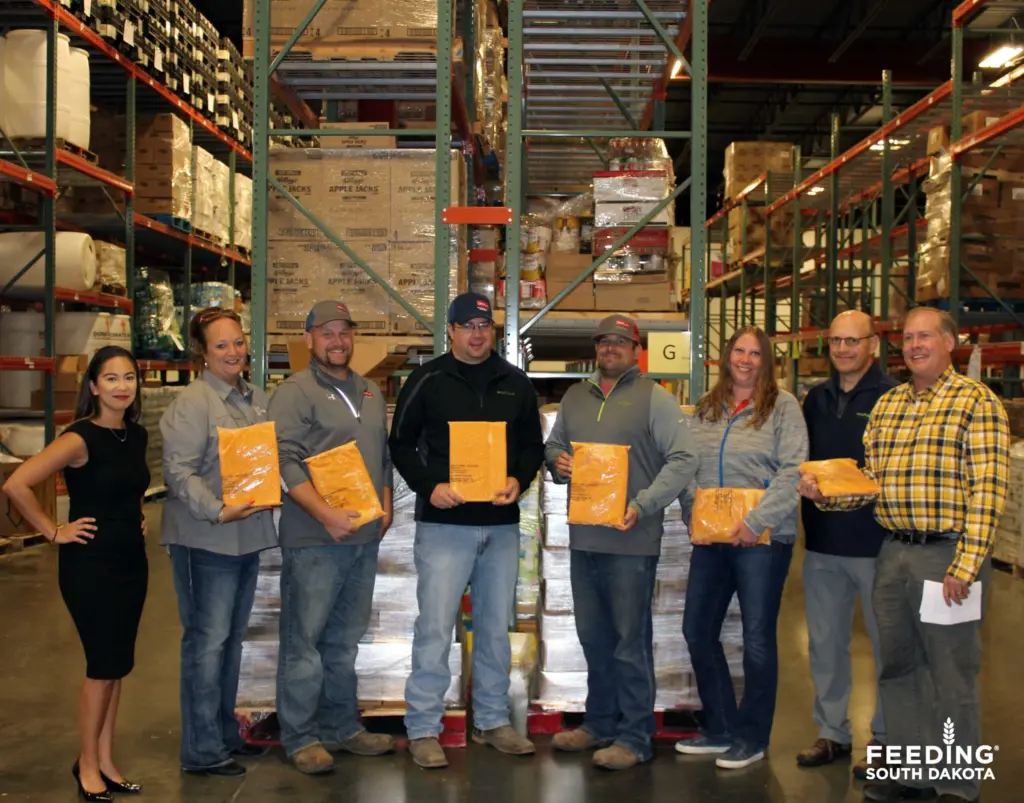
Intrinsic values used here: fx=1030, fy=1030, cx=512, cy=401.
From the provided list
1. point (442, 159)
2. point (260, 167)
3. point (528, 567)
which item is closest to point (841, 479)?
point (442, 159)

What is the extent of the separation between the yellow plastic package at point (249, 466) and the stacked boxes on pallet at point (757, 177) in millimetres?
12726

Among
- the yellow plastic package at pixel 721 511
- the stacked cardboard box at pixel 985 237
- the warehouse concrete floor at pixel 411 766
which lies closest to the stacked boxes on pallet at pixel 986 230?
the stacked cardboard box at pixel 985 237

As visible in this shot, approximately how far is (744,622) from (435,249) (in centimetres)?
250

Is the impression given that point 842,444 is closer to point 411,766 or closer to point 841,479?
point 841,479

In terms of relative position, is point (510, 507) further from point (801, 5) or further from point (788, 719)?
point (801, 5)

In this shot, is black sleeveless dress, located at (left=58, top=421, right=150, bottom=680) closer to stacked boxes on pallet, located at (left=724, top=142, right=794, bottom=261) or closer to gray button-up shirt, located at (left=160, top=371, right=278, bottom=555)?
gray button-up shirt, located at (left=160, top=371, right=278, bottom=555)

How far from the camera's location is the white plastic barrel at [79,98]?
10.1 metres

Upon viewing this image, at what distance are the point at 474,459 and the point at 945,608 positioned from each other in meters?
1.86

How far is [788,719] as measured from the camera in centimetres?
506

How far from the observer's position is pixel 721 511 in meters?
4.17

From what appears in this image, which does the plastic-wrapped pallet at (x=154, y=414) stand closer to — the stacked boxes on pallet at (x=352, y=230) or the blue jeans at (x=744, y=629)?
the stacked boxes on pallet at (x=352, y=230)

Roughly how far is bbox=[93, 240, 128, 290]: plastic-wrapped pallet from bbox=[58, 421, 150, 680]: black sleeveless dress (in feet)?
26.0

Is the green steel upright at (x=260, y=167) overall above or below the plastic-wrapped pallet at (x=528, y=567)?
above

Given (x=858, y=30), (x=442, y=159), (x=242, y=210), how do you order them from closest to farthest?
1. (x=442, y=159)
2. (x=242, y=210)
3. (x=858, y=30)
